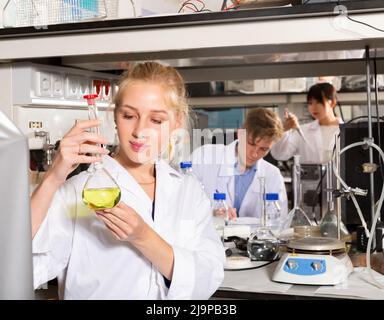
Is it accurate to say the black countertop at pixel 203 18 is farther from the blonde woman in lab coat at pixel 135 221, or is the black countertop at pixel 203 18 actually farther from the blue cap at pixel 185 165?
the blue cap at pixel 185 165

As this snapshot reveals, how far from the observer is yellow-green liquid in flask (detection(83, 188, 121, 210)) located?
1.08 metres

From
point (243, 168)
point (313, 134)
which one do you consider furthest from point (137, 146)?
point (313, 134)

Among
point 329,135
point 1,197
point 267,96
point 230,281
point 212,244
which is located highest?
point 267,96

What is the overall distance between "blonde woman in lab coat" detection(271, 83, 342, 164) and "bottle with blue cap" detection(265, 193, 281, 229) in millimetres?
1427

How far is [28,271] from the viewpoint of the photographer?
1.83ft

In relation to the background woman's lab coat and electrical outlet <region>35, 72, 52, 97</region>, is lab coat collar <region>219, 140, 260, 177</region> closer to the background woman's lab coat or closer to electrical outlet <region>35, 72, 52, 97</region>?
electrical outlet <region>35, 72, 52, 97</region>

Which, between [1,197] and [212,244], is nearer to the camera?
[1,197]

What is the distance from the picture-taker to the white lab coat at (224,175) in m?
2.17

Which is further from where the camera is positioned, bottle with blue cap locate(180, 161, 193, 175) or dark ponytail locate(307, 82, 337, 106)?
dark ponytail locate(307, 82, 337, 106)

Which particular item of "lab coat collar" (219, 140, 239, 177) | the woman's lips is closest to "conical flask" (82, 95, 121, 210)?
the woman's lips

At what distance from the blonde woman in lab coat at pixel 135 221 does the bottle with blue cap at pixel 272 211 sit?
2.30 ft
